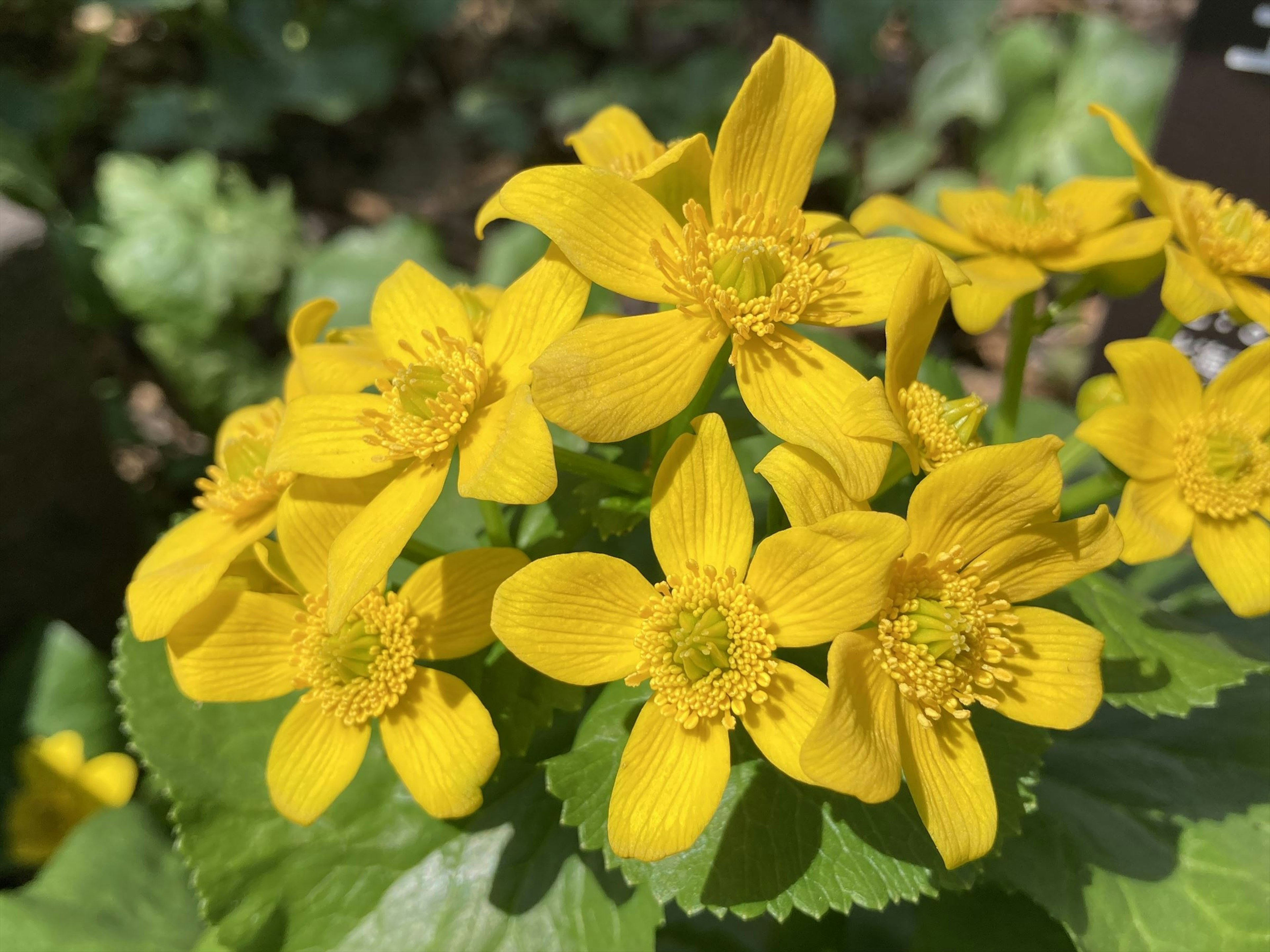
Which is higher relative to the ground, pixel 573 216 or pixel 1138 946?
pixel 573 216

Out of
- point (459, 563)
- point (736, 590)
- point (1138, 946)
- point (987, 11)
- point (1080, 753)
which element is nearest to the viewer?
point (736, 590)

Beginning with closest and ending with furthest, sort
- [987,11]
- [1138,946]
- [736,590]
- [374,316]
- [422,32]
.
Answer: [736,590]
[374,316]
[1138,946]
[987,11]
[422,32]

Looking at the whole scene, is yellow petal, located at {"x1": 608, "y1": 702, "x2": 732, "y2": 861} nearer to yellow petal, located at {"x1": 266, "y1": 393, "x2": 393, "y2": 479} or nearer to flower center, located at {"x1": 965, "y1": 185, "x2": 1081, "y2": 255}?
yellow petal, located at {"x1": 266, "y1": 393, "x2": 393, "y2": 479}

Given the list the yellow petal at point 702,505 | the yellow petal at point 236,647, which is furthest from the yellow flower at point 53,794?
the yellow petal at point 702,505

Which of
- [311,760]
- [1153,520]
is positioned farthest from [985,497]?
[311,760]

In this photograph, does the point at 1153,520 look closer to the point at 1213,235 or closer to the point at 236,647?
the point at 1213,235

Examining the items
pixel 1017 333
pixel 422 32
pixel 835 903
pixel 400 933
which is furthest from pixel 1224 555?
pixel 422 32

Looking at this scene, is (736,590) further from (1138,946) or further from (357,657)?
(1138,946)

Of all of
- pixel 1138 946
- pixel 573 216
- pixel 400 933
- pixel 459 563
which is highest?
pixel 573 216
